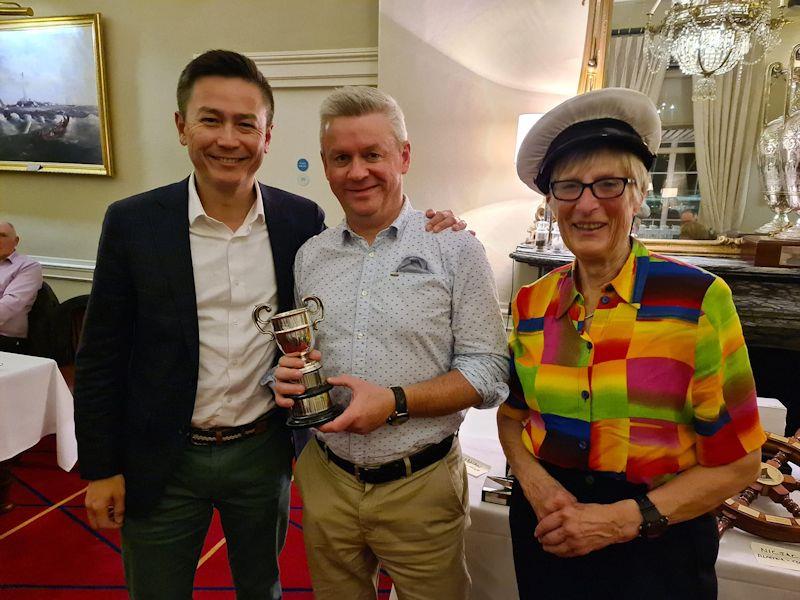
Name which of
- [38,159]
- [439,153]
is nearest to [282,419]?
[439,153]

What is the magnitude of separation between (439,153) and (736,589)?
2920 millimetres

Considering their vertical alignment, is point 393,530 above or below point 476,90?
below

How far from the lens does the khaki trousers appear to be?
3.93 feet

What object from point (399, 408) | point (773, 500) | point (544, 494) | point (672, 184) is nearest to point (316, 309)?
point (399, 408)

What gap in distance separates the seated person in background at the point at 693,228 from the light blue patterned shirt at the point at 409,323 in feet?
6.87

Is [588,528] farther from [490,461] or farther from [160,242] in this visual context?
[160,242]

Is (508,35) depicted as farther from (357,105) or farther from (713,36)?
(357,105)

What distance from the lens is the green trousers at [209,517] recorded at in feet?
4.42

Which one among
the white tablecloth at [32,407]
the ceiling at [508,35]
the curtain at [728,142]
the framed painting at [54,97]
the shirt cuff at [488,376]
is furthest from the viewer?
the framed painting at [54,97]

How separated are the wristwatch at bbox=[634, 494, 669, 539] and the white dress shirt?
3.29ft

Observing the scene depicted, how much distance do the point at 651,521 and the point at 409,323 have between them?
645 millimetres

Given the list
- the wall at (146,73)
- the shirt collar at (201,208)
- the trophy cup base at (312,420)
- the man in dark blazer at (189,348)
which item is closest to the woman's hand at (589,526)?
the trophy cup base at (312,420)

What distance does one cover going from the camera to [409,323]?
3.87ft

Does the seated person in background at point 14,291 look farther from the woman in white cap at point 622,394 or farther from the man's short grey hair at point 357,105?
the woman in white cap at point 622,394
